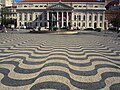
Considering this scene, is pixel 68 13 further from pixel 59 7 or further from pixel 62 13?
pixel 59 7

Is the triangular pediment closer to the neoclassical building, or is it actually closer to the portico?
the portico

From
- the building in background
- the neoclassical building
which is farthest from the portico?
the building in background

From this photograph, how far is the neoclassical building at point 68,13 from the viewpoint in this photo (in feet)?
349

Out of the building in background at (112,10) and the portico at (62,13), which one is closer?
the portico at (62,13)

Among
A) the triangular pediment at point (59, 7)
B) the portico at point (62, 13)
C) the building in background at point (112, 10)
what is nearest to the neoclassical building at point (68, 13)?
the portico at point (62, 13)

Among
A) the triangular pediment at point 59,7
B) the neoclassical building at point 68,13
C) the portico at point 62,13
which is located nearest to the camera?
the triangular pediment at point 59,7

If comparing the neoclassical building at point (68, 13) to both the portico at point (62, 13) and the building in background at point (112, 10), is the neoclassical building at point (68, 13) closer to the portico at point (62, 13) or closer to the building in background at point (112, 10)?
the portico at point (62, 13)

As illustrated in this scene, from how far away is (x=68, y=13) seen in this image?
346ft

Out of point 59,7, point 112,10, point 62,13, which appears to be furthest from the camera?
point 112,10

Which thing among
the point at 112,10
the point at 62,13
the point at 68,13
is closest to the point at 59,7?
the point at 62,13

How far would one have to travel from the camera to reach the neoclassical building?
106 m

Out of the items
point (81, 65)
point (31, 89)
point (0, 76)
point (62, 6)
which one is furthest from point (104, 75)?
point (62, 6)

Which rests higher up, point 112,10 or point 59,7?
point 59,7

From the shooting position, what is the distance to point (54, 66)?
8.41 meters
